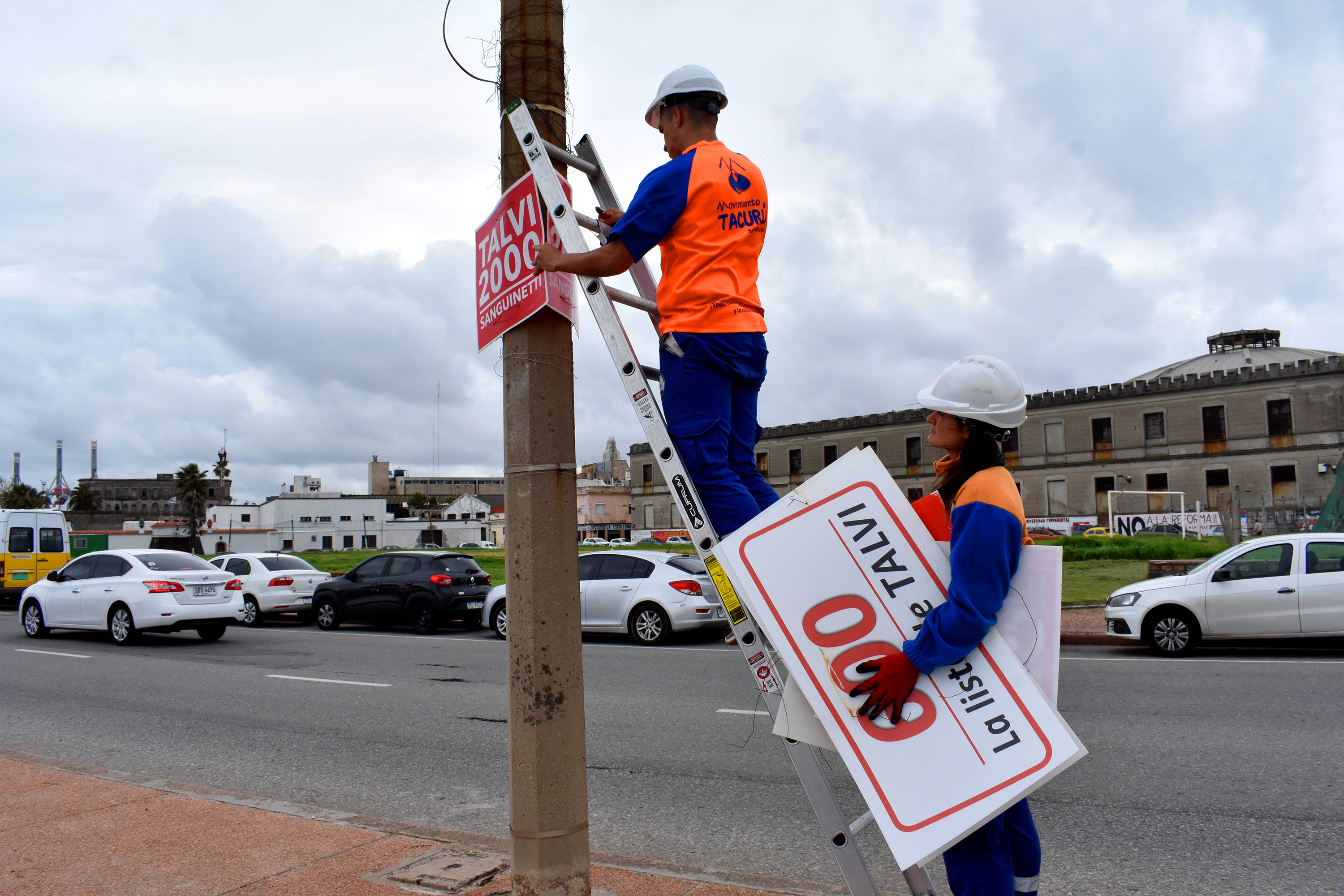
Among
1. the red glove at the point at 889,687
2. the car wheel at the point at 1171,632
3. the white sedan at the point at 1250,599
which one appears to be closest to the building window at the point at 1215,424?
the white sedan at the point at 1250,599

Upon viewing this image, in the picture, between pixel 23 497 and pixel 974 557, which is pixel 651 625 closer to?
pixel 974 557

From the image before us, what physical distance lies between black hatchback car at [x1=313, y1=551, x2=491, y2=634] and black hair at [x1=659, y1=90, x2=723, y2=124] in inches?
576

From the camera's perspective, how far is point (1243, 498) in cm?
4997

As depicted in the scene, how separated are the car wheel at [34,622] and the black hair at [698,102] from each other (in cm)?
1766

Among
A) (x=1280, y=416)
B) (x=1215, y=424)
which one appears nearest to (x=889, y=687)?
(x=1280, y=416)

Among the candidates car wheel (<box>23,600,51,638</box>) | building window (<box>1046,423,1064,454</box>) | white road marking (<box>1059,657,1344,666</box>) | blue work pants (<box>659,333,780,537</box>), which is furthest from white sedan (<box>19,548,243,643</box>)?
building window (<box>1046,423,1064,454</box>)

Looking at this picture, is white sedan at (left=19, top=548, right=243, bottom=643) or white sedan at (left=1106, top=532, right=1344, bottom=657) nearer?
white sedan at (left=1106, top=532, right=1344, bottom=657)

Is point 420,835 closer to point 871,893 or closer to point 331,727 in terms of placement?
point 871,893

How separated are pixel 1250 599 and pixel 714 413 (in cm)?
1144

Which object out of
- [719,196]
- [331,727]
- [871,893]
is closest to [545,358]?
[719,196]

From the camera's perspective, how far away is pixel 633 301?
3289 millimetres

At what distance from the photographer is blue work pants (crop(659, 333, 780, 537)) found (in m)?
2.64

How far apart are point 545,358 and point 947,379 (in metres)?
1.24

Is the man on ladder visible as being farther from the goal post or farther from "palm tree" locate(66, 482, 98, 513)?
"palm tree" locate(66, 482, 98, 513)
